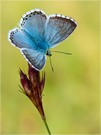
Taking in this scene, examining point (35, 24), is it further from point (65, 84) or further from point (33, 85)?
point (65, 84)

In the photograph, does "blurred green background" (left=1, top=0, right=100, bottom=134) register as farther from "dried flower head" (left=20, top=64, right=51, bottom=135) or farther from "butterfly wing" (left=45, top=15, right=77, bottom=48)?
"dried flower head" (left=20, top=64, right=51, bottom=135)

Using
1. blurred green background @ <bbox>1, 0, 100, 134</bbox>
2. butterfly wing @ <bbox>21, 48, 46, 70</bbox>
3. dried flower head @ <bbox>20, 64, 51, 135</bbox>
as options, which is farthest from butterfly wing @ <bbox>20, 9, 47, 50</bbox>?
blurred green background @ <bbox>1, 0, 100, 134</bbox>

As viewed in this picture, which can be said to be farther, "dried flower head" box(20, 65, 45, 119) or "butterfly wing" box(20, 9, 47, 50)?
"butterfly wing" box(20, 9, 47, 50)

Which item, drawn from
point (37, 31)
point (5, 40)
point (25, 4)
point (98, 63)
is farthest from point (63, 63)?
point (37, 31)

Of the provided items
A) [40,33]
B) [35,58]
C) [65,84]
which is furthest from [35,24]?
[65,84]

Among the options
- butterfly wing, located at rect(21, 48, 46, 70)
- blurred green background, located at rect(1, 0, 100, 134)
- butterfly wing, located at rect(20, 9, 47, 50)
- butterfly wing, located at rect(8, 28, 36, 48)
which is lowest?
blurred green background, located at rect(1, 0, 100, 134)

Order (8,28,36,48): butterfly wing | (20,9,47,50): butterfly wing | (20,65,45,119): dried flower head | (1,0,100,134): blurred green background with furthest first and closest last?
(1,0,100,134): blurred green background → (20,9,47,50): butterfly wing → (8,28,36,48): butterfly wing → (20,65,45,119): dried flower head
